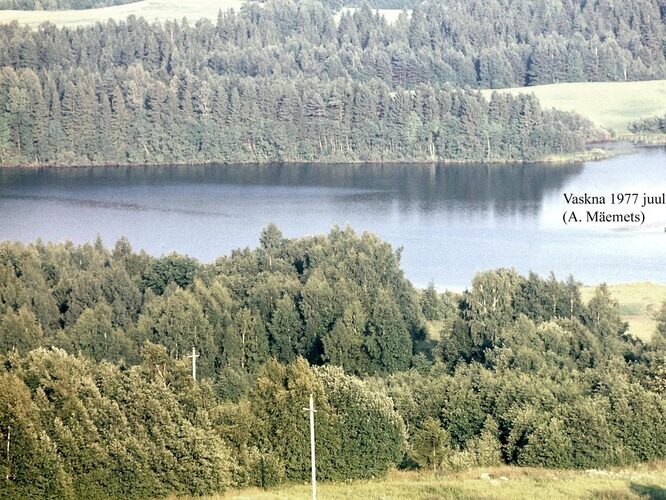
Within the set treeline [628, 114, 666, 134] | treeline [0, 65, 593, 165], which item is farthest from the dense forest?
treeline [628, 114, 666, 134]

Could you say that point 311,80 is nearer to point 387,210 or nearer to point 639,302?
point 387,210

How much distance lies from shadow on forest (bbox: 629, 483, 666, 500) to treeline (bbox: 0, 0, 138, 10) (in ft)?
333

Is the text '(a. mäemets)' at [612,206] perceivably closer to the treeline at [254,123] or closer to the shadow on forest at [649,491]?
the treeline at [254,123]

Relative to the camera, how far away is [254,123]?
90125 mm

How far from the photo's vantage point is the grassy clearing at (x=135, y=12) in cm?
11625

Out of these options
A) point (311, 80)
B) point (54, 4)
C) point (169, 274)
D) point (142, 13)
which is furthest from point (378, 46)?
point (169, 274)

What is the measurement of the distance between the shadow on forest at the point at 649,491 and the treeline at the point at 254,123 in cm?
6210

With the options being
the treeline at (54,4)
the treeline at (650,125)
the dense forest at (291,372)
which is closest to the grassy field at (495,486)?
the dense forest at (291,372)

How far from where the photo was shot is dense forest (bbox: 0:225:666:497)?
24.1m

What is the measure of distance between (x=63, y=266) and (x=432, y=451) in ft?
57.9

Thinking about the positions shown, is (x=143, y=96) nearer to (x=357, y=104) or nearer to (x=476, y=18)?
(x=357, y=104)

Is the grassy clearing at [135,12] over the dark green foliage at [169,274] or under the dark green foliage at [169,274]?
over

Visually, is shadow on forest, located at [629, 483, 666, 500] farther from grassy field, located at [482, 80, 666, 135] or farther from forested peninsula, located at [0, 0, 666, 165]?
grassy field, located at [482, 80, 666, 135]

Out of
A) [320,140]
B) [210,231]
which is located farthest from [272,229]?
[320,140]
